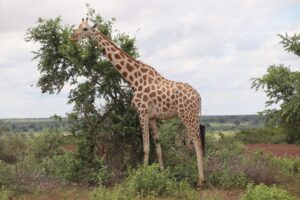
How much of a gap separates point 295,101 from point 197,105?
2.20 m

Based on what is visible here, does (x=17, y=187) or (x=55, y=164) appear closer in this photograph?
(x=17, y=187)

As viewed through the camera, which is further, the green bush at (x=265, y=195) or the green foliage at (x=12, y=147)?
the green foliage at (x=12, y=147)

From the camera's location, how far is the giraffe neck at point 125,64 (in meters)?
13.1

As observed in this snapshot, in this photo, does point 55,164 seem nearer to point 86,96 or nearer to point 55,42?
point 86,96

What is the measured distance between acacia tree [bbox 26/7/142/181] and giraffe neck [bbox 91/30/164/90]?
260mm

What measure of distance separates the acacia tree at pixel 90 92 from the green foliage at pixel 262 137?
18281 mm

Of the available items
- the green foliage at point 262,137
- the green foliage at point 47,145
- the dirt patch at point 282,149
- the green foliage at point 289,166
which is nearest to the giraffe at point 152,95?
the green foliage at point 289,166

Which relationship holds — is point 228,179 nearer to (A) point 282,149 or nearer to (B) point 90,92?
(B) point 90,92

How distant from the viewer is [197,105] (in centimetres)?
1302

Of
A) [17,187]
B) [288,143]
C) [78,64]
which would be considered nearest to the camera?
[17,187]

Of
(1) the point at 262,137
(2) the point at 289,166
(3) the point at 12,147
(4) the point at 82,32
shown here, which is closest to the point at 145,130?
(4) the point at 82,32

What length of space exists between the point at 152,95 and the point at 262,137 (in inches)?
785

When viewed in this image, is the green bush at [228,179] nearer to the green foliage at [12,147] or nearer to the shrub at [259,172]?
the shrub at [259,172]

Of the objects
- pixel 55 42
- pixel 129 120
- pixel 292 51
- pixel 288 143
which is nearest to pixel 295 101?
pixel 292 51
